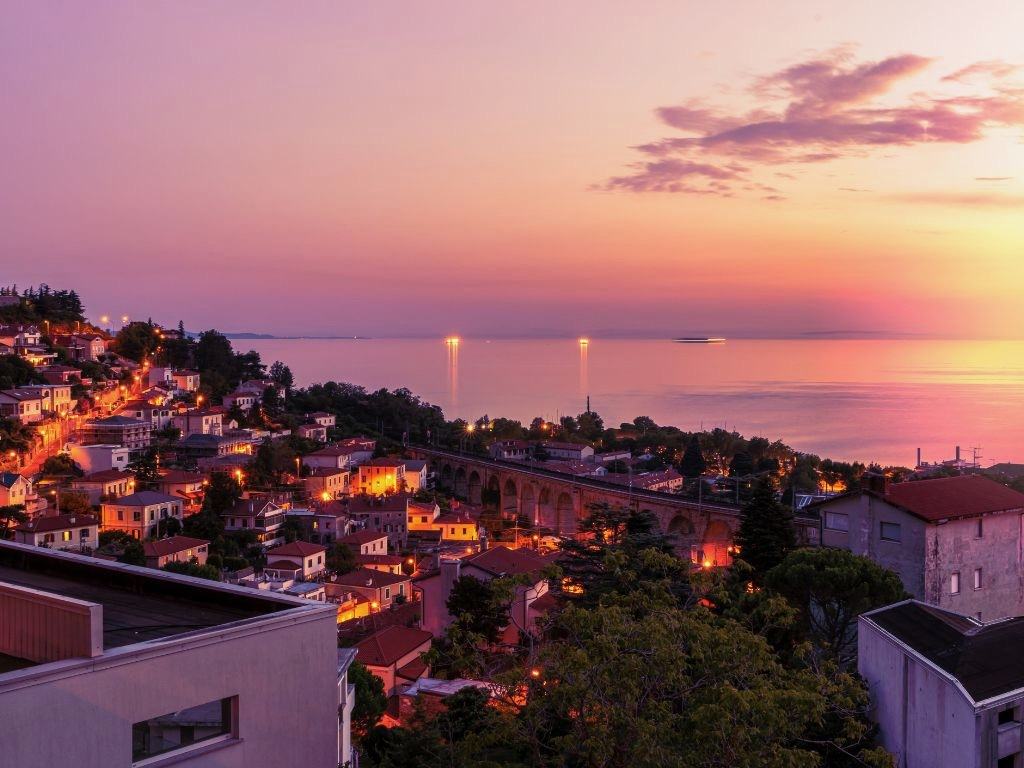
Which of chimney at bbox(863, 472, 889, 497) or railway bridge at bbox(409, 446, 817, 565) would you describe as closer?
chimney at bbox(863, 472, 889, 497)

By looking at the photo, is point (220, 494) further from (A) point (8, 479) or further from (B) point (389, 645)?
(B) point (389, 645)

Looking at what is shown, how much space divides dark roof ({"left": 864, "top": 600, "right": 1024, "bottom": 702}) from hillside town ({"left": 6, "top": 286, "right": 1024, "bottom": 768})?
0.10 feet

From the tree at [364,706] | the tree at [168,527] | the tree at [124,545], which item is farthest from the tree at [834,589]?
the tree at [168,527]

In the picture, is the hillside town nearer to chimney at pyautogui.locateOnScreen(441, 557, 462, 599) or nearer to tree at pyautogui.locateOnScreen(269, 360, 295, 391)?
chimney at pyautogui.locateOnScreen(441, 557, 462, 599)

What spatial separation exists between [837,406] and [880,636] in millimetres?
83317

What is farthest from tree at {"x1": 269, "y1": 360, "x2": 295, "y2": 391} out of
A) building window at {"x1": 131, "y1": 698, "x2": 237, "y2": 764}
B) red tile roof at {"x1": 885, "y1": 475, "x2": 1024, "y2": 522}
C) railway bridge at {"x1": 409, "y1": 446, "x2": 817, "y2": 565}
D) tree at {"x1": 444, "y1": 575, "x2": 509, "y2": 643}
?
building window at {"x1": 131, "y1": 698, "x2": 237, "y2": 764}

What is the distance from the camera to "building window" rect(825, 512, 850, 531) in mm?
13977

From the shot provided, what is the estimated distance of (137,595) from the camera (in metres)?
5.11

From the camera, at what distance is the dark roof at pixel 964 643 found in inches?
315

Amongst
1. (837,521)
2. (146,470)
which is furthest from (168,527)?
(837,521)

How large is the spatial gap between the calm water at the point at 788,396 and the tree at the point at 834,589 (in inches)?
1827

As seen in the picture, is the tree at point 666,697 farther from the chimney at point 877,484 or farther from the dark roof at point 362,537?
the dark roof at point 362,537

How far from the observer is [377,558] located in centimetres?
2770

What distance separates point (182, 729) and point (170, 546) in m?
22.9
